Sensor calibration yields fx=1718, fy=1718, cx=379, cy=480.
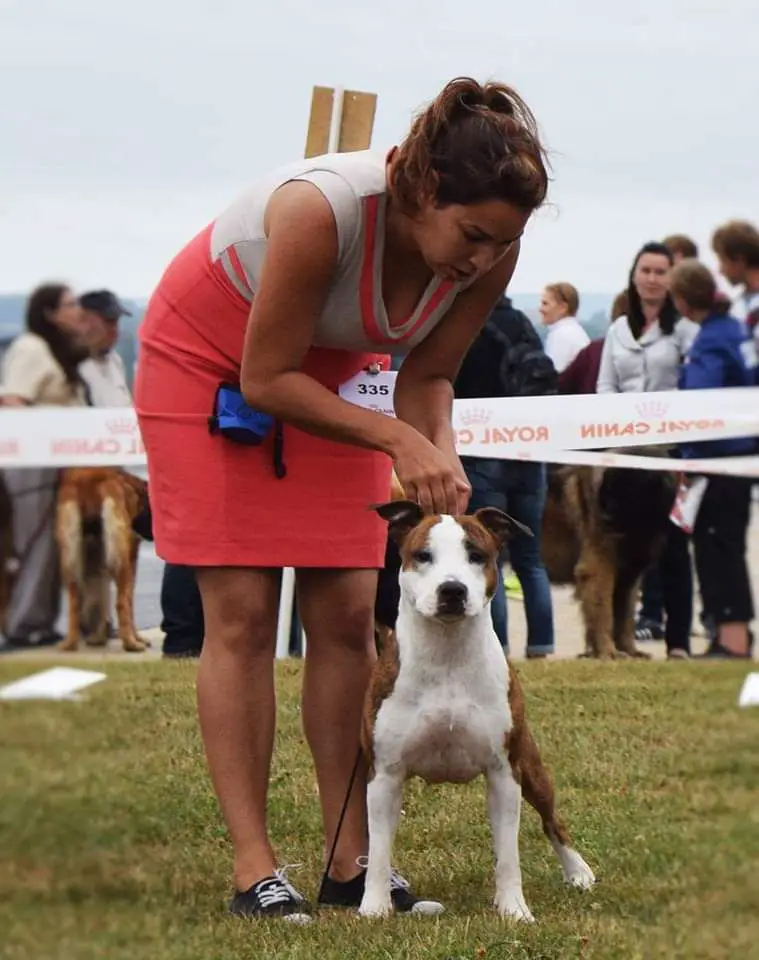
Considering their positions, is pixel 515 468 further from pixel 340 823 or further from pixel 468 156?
pixel 468 156

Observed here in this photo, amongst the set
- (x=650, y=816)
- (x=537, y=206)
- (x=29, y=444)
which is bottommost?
(x=650, y=816)

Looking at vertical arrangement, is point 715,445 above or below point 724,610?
above

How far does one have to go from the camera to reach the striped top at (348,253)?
3.24 m

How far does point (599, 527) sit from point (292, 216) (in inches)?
190

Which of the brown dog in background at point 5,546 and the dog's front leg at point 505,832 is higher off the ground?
the brown dog in background at point 5,546

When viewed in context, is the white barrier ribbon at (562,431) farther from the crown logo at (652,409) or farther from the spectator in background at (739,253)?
the spectator in background at (739,253)

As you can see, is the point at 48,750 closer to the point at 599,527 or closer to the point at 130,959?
the point at 130,959

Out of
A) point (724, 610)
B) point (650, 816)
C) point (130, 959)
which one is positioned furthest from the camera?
point (724, 610)

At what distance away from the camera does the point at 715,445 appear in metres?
7.45

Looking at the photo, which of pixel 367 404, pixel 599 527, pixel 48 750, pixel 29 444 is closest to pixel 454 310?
pixel 367 404

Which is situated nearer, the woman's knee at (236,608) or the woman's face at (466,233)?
the woman's face at (466,233)

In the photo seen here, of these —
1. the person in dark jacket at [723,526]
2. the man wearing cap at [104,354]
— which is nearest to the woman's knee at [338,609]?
the man wearing cap at [104,354]

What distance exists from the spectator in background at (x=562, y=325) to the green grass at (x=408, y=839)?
174 centimetres

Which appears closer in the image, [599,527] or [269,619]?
[269,619]
